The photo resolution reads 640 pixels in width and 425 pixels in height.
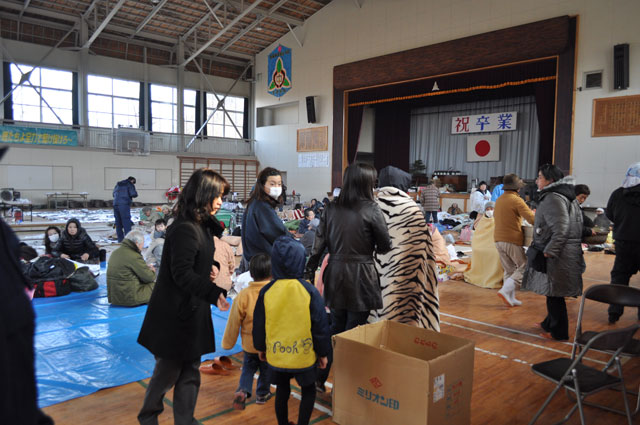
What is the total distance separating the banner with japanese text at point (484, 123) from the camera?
1605 centimetres

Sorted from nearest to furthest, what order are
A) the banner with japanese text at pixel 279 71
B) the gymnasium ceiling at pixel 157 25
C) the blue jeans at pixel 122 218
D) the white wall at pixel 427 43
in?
the blue jeans at pixel 122 218 < the white wall at pixel 427 43 < the gymnasium ceiling at pixel 157 25 < the banner with japanese text at pixel 279 71

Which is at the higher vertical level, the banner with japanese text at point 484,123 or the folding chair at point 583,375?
the banner with japanese text at point 484,123

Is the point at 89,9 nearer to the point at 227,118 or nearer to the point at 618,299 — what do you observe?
the point at 227,118

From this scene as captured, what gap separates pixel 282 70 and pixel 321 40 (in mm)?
2401

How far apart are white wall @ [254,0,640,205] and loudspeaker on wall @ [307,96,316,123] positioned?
241 millimetres

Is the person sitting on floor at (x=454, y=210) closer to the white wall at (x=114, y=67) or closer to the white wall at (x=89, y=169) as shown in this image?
the white wall at (x=89, y=169)

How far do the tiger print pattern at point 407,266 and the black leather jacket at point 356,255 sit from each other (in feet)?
1.02

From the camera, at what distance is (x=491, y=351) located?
3.57 m

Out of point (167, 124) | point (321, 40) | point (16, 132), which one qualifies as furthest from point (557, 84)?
point (16, 132)

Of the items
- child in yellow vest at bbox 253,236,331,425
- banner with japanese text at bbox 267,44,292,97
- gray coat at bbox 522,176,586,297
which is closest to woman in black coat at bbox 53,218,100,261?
child in yellow vest at bbox 253,236,331,425

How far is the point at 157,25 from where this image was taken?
17.0 meters

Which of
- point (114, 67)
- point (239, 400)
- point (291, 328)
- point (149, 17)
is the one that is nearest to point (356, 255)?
point (291, 328)

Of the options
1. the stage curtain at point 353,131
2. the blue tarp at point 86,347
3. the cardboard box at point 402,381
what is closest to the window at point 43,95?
the stage curtain at point 353,131

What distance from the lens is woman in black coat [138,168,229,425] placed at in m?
1.94
